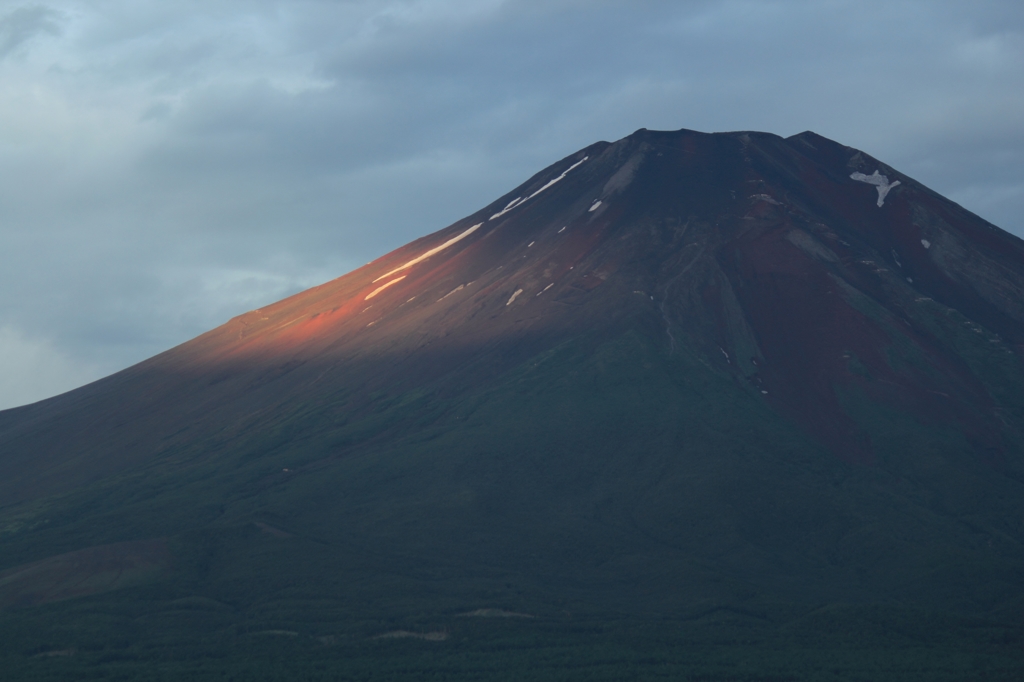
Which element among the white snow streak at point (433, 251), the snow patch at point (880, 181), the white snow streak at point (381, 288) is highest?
the white snow streak at point (433, 251)

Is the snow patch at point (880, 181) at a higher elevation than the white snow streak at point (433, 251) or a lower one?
lower

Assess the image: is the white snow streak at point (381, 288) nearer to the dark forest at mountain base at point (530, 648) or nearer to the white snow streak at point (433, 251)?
the white snow streak at point (433, 251)

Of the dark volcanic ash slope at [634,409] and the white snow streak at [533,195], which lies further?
the white snow streak at [533,195]

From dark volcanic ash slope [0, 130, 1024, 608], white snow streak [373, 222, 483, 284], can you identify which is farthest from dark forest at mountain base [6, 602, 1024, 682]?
white snow streak [373, 222, 483, 284]

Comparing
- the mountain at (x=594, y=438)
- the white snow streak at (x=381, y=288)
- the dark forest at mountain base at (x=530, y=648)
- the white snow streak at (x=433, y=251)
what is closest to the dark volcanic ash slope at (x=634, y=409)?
the mountain at (x=594, y=438)

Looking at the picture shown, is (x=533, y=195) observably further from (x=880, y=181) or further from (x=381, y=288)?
(x=880, y=181)

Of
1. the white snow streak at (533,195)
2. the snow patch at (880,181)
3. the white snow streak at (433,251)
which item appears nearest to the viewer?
the snow patch at (880,181)

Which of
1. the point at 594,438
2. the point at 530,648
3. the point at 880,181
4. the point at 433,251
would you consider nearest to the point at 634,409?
the point at 594,438
